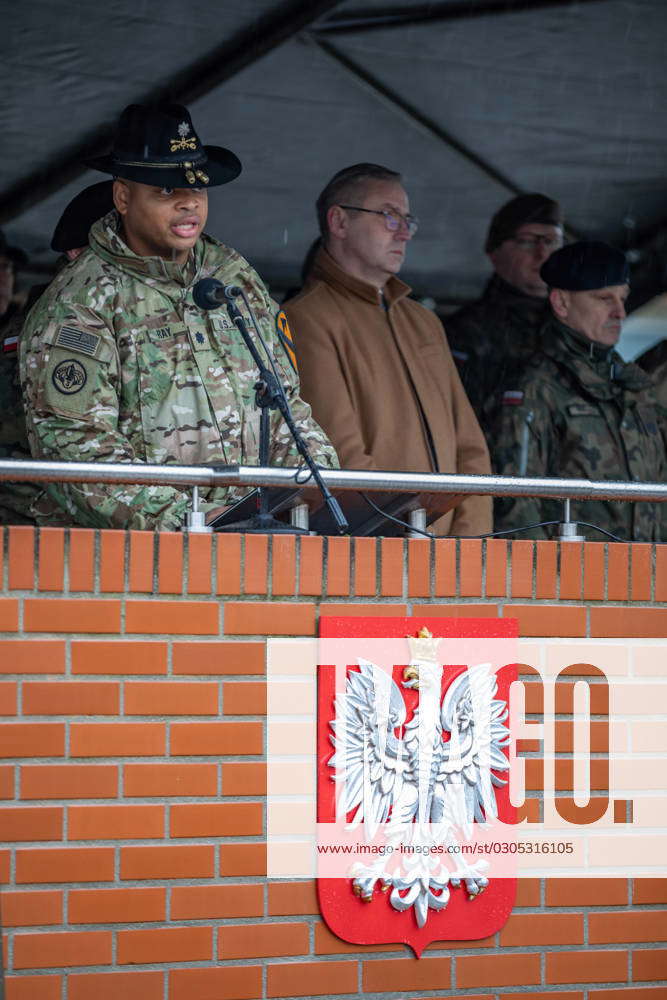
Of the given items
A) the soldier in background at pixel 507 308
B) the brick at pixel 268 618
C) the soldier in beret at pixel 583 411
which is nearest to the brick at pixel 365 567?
the brick at pixel 268 618

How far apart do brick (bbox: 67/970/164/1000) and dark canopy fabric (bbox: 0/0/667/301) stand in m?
4.16

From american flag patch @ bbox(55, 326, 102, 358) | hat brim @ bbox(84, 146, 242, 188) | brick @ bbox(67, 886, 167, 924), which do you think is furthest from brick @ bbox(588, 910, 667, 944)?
hat brim @ bbox(84, 146, 242, 188)

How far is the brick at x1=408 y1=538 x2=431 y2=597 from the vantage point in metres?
3.69

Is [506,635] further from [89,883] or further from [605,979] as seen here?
[89,883]

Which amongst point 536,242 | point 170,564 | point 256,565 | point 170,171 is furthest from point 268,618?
point 536,242

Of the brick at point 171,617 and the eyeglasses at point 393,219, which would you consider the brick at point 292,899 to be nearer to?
the brick at point 171,617

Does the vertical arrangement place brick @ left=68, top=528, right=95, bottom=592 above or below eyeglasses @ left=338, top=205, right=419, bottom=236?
below

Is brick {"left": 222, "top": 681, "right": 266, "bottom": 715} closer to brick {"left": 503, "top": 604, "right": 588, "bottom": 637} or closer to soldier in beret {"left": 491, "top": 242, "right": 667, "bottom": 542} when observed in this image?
brick {"left": 503, "top": 604, "right": 588, "bottom": 637}

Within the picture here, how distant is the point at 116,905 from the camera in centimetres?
344

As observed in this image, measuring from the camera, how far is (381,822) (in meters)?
3.61

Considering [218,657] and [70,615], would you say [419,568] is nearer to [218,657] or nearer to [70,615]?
[218,657]

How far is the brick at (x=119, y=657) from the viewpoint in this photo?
11.4 feet

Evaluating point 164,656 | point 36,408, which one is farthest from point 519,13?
point 164,656

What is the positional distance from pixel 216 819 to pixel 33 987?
0.52 meters
